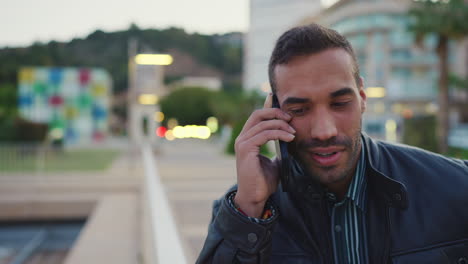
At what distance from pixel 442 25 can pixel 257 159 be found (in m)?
21.3

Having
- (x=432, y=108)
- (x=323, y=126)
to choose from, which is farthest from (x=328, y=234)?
(x=432, y=108)

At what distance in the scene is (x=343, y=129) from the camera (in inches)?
66.1

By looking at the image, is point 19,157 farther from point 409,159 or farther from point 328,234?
point 409,159

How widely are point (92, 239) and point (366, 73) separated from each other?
2073 inches

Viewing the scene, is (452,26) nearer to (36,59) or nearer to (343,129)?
(343,129)

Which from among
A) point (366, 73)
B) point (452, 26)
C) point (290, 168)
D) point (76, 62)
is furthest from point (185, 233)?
point (76, 62)

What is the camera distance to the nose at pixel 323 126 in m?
1.65

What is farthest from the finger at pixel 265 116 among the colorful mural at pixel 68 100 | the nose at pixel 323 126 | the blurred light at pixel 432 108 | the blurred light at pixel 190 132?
the blurred light at pixel 190 132

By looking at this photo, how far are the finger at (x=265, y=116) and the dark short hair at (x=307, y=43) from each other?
172 millimetres

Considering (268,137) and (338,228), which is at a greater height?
(268,137)

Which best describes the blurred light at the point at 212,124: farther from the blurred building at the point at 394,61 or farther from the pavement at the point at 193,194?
the pavement at the point at 193,194

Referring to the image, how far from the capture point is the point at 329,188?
174cm

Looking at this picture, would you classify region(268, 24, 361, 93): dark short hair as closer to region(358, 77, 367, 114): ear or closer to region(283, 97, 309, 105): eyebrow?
region(358, 77, 367, 114): ear

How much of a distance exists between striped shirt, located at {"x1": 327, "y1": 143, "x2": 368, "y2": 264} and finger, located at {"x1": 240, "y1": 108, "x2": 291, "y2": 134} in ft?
1.10
